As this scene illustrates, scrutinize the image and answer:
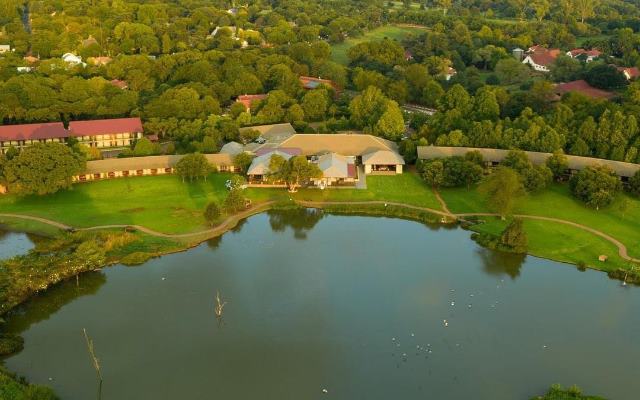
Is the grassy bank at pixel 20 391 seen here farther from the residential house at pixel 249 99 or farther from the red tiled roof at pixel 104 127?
the residential house at pixel 249 99

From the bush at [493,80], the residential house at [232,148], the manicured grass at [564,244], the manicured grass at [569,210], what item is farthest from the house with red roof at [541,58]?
the residential house at [232,148]

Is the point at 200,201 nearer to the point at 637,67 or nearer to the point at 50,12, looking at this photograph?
the point at 637,67

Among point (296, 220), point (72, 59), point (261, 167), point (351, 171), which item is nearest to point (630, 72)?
point (351, 171)

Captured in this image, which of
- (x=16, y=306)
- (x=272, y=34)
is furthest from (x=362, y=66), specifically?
(x=16, y=306)

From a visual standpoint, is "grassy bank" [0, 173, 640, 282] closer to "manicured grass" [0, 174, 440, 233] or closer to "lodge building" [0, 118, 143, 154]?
"manicured grass" [0, 174, 440, 233]

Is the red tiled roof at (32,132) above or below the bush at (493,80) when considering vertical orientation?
below

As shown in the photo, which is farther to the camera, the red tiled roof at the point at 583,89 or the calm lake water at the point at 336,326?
the red tiled roof at the point at 583,89

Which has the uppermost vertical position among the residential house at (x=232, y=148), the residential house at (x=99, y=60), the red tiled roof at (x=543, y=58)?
the residential house at (x=99, y=60)
